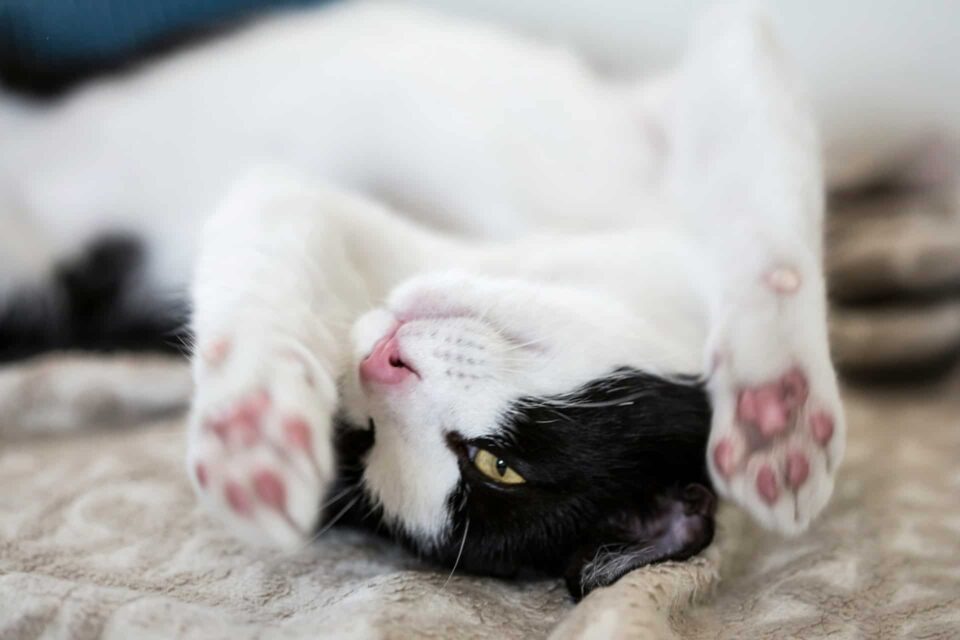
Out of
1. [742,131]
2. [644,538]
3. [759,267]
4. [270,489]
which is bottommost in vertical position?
[644,538]

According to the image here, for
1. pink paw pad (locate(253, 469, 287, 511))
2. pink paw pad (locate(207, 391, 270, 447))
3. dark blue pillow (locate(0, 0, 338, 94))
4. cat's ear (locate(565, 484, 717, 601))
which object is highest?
dark blue pillow (locate(0, 0, 338, 94))

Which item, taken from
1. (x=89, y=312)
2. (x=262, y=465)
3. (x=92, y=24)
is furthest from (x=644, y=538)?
(x=92, y=24)

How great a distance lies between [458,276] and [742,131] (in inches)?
17.5

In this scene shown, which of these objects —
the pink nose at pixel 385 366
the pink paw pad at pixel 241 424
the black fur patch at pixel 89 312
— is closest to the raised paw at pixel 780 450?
the pink nose at pixel 385 366

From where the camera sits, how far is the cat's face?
2.88ft

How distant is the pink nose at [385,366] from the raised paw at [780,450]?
32 cm

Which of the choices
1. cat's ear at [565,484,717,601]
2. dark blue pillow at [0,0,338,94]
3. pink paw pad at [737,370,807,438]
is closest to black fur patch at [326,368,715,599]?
cat's ear at [565,484,717,601]

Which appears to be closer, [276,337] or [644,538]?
[276,337]

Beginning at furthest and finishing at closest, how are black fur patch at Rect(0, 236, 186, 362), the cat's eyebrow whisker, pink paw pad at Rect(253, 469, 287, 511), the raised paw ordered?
black fur patch at Rect(0, 236, 186, 362)
the cat's eyebrow whisker
the raised paw
pink paw pad at Rect(253, 469, 287, 511)

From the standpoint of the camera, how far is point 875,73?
5.32ft

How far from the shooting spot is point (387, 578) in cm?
→ 82

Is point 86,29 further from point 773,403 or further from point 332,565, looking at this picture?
point 773,403

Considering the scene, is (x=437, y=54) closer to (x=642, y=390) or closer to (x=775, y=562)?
(x=642, y=390)

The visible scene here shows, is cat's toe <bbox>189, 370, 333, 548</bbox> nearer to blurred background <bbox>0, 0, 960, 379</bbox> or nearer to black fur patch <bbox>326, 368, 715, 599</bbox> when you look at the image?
black fur patch <bbox>326, 368, 715, 599</bbox>
